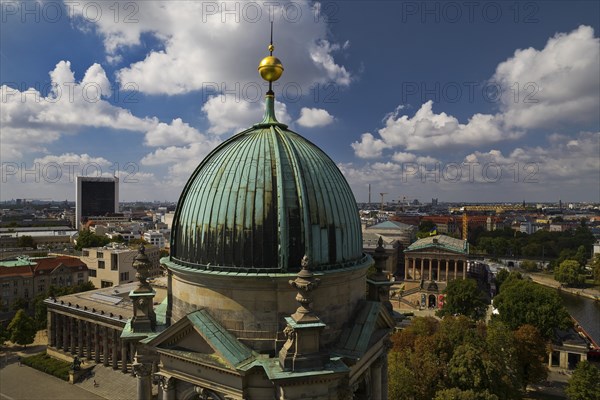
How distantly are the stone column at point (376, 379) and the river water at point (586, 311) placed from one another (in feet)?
263

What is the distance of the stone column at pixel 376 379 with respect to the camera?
19.1 meters

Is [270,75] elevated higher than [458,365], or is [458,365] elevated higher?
[270,75]

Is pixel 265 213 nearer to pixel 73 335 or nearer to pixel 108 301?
pixel 108 301

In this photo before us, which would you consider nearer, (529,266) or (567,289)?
(567,289)

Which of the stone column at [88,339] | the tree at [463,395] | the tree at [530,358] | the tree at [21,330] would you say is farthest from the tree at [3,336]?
the tree at [530,358]

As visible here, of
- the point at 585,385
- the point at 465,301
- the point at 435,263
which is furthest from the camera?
the point at 435,263

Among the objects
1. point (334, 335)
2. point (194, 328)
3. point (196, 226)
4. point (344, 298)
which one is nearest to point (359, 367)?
point (334, 335)

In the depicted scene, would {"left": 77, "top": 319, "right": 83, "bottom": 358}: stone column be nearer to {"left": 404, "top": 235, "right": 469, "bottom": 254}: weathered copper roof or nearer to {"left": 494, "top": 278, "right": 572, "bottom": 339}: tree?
{"left": 494, "top": 278, "right": 572, "bottom": 339}: tree

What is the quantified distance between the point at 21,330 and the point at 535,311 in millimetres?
98443

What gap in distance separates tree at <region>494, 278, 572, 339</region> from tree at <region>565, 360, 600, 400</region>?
17.8 meters

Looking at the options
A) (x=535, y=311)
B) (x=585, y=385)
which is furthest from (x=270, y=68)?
(x=535, y=311)

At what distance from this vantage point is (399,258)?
488 feet

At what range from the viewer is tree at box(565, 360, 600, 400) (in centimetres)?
4231

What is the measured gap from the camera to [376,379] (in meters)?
19.2
